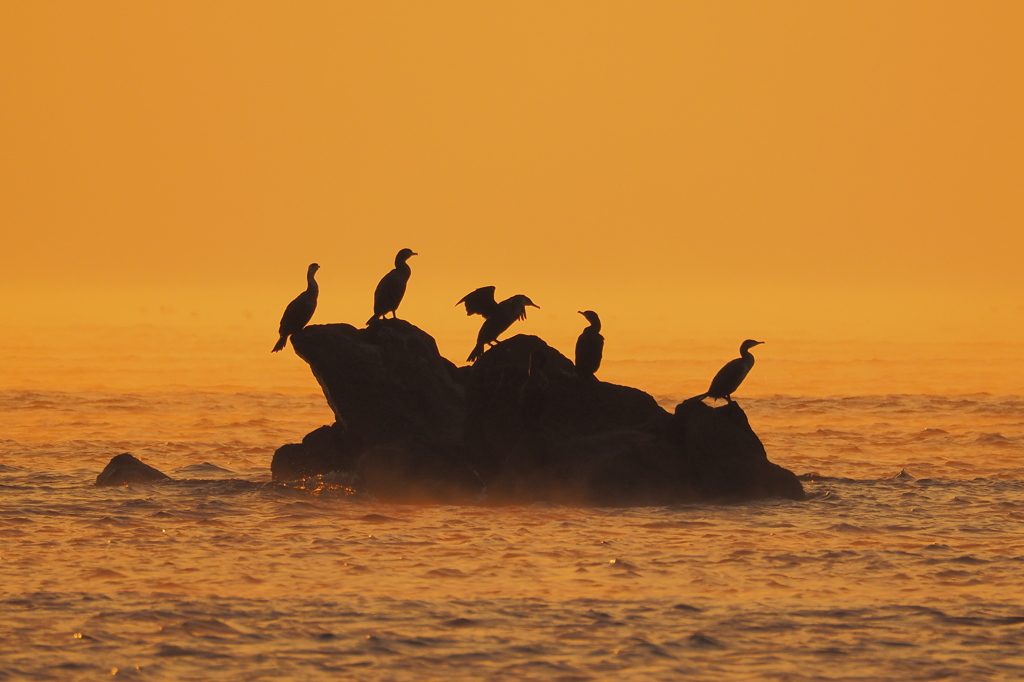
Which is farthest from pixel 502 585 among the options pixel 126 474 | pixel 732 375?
pixel 126 474

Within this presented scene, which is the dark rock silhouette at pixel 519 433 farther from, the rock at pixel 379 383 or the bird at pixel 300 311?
the bird at pixel 300 311

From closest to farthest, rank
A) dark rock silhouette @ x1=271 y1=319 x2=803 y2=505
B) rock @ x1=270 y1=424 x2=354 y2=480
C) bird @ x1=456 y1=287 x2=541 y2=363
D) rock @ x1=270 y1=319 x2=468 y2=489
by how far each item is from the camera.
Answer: dark rock silhouette @ x1=271 y1=319 x2=803 y2=505
rock @ x1=270 y1=319 x2=468 y2=489
bird @ x1=456 y1=287 x2=541 y2=363
rock @ x1=270 y1=424 x2=354 y2=480

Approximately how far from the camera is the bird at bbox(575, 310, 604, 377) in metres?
26.1

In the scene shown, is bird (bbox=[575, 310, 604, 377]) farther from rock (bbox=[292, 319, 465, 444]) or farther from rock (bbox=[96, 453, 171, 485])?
rock (bbox=[96, 453, 171, 485])

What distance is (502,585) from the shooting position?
1886cm

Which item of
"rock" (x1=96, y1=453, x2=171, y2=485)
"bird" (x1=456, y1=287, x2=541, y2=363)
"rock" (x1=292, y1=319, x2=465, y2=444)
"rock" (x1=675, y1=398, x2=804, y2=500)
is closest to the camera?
"rock" (x1=675, y1=398, x2=804, y2=500)

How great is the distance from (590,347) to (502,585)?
8.24 meters

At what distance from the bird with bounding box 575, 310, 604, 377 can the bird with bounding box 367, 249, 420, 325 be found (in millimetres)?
3732

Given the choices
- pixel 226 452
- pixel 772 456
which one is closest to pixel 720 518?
pixel 772 456

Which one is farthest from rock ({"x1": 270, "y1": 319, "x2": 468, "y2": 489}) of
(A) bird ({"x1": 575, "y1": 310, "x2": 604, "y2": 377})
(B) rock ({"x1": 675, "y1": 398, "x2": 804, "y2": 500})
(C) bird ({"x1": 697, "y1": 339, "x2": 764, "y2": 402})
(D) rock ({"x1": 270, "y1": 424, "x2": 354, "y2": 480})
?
(C) bird ({"x1": 697, "y1": 339, "x2": 764, "y2": 402})

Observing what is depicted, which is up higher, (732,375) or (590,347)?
(590,347)

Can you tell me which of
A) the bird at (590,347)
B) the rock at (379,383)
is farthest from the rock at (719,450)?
the rock at (379,383)

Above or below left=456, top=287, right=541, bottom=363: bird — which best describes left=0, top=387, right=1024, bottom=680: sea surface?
below

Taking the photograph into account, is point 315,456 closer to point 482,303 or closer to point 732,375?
point 482,303
